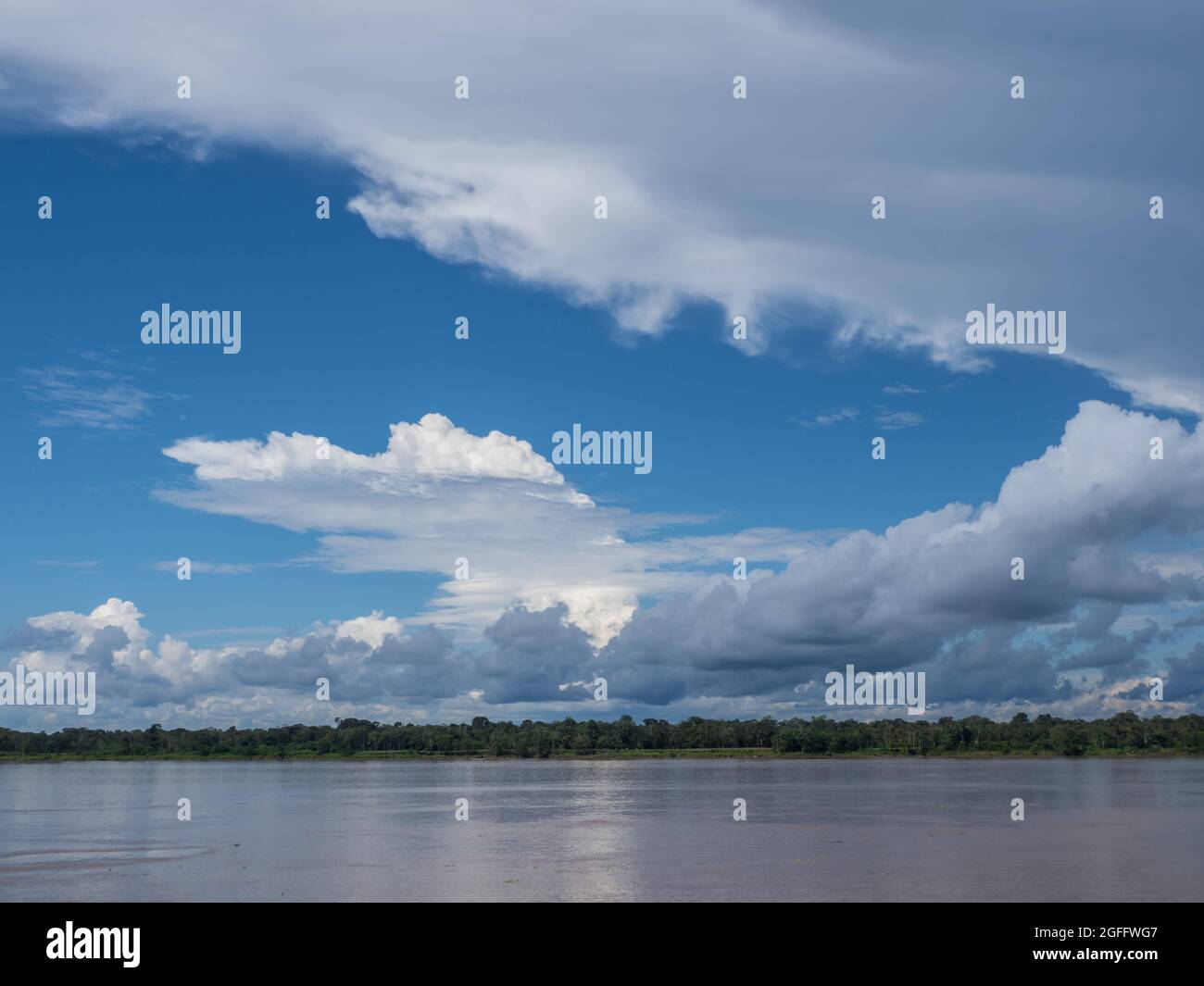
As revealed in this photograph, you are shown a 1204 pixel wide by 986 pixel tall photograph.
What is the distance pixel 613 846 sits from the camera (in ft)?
193

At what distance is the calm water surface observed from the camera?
4422 cm

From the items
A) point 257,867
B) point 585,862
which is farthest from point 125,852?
point 585,862

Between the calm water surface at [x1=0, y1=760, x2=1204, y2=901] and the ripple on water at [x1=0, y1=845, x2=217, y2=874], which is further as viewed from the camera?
the ripple on water at [x1=0, y1=845, x2=217, y2=874]

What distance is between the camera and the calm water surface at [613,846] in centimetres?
4422

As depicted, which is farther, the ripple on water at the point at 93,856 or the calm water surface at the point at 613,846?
the ripple on water at the point at 93,856

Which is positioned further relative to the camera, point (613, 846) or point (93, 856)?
point (613, 846)

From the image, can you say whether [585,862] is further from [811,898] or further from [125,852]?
[125,852]
